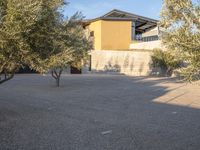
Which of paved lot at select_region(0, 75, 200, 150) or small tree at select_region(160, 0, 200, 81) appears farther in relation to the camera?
paved lot at select_region(0, 75, 200, 150)

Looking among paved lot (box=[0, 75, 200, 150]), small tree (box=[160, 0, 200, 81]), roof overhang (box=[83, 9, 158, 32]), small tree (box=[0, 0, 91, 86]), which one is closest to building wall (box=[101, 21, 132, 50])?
roof overhang (box=[83, 9, 158, 32])

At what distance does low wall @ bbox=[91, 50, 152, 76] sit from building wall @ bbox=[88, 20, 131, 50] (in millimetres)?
3459

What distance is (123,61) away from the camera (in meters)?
50.9

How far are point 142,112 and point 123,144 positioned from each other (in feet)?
19.3

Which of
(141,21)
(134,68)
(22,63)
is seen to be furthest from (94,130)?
(141,21)

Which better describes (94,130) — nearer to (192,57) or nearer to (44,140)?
(44,140)

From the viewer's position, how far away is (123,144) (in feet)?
33.2

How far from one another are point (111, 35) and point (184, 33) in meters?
50.4

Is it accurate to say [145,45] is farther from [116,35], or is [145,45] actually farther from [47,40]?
[47,40]

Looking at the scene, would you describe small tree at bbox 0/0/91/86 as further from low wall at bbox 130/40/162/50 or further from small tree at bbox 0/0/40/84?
low wall at bbox 130/40/162/50

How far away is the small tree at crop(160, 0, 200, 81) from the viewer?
6285 mm

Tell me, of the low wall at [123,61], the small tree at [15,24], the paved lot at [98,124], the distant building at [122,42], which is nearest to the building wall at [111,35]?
the distant building at [122,42]

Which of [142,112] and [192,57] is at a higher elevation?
[192,57]

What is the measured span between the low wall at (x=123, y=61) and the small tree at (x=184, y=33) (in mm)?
41923
